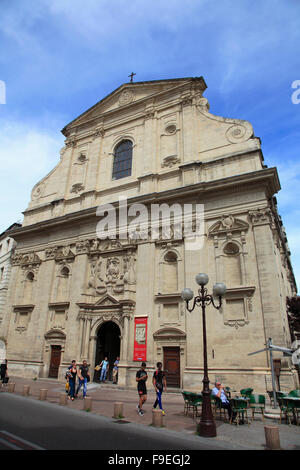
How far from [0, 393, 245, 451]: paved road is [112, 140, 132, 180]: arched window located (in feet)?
63.8

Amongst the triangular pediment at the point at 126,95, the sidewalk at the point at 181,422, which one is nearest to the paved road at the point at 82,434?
the sidewalk at the point at 181,422

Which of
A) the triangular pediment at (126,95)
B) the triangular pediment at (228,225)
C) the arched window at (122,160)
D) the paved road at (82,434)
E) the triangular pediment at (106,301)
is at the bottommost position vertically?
the paved road at (82,434)

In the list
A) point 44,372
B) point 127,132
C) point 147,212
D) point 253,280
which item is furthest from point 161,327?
point 127,132

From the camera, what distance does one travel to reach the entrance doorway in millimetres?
22672

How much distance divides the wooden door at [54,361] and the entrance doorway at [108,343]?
128 inches

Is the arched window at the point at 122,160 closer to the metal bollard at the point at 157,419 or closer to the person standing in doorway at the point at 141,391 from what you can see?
the person standing in doorway at the point at 141,391

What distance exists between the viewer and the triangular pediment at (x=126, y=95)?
86.1 ft

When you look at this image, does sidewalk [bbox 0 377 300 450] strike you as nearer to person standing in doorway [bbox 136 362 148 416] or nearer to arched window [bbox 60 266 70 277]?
person standing in doorway [bbox 136 362 148 416]

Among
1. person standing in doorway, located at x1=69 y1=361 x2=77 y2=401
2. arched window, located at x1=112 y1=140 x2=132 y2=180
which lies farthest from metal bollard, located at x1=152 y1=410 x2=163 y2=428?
arched window, located at x1=112 y1=140 x2=132 y2=180

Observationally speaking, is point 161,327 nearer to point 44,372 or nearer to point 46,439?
point 44,372

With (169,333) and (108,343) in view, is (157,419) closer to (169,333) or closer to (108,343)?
(169,333)

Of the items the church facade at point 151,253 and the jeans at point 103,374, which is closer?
the church facade at point 151,253

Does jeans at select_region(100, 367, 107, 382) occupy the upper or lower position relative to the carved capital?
lower
